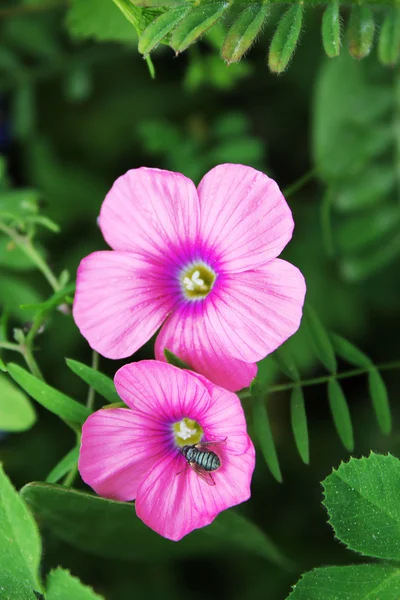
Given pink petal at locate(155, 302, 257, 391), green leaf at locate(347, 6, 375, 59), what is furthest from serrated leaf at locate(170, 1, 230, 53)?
pink petal at locate(155, 302, 257, 391)

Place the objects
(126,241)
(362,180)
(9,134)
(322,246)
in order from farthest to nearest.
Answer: (9,134), (322,246), (362,180), (126,241)

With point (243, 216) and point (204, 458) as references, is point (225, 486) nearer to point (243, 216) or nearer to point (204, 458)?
point (204, 458)

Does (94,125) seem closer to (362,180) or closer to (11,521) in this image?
(362,180)

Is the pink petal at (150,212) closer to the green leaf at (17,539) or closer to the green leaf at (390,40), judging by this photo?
the green leaf at (17,539)

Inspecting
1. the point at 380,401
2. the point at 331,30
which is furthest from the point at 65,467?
the point at 331,30

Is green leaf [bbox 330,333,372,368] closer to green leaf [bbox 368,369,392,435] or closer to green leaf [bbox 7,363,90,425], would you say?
green leaf [bbox 368,369,392,435]

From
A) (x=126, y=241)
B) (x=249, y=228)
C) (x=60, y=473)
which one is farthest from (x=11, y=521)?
(x=249, y=228)
